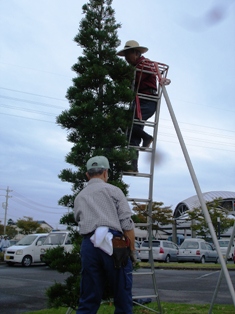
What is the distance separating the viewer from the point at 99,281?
12.4ft

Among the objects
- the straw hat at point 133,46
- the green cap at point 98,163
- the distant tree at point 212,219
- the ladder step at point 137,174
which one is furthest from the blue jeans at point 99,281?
the distant tree at point 212,219

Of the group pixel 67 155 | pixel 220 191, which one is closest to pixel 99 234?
pixel 67 155

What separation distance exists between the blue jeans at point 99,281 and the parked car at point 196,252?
2704 centimetres

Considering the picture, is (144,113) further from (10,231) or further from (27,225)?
(10,231)

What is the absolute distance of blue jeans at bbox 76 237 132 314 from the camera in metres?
3.73

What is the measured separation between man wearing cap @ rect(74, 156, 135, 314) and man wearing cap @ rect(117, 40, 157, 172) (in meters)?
2.04

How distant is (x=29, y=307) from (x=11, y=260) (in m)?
15.5

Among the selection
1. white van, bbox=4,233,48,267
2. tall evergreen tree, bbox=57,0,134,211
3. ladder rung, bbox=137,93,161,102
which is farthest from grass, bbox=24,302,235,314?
white van, bbox=4,233,48,267

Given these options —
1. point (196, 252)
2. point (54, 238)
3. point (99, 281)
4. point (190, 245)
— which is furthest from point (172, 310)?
point (190, 245)

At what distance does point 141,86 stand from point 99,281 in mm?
3238

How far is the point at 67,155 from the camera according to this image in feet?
19.1

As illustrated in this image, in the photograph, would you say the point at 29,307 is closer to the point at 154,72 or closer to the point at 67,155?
the point at 67,155

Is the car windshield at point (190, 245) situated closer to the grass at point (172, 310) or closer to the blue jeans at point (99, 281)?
the grass at point (172, 310)

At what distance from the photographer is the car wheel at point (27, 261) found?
74.1ft
